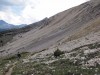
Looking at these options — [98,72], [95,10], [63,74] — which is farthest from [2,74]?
[95,10]

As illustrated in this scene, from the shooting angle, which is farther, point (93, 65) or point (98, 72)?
point (93, 65)

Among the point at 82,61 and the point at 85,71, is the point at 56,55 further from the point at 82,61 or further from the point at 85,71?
the point at 85,71

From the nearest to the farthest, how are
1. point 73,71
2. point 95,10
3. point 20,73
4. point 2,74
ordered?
point 73,71, point 20,73, point 2,74, point 95,10

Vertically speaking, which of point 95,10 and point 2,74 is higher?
point 95,10

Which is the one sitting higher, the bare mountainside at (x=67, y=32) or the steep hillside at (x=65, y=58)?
the bare mountainside at (x=67, y=32)

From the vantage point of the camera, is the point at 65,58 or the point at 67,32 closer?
the point at 65,58

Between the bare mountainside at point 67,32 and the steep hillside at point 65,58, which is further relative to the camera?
the bare mountainside at point 67,32

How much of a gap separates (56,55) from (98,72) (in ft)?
76.4

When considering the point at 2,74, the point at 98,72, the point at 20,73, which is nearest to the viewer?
the point at 98,72

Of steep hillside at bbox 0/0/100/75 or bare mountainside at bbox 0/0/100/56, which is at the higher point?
bare mountainside at bbox 0/0/100/56

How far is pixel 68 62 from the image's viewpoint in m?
36.1

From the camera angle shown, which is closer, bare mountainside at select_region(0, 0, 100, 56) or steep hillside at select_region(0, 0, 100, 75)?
steep hillside at select_region(0, 0, 100, 75)

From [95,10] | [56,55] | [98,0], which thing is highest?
[98,0]

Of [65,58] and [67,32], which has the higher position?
[67,32]
